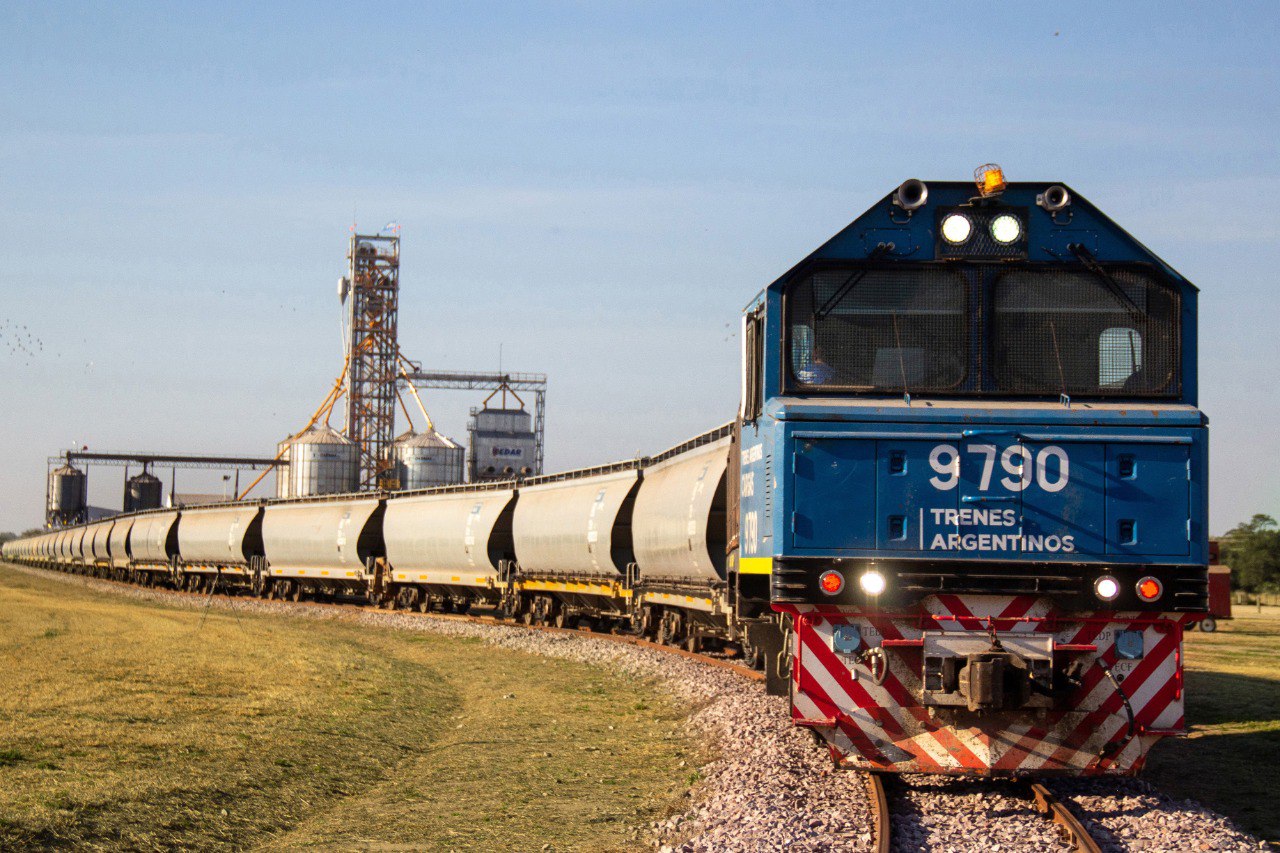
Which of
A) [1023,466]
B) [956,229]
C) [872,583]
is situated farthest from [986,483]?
[956,229]

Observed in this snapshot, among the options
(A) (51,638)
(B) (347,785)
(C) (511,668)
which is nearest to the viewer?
(B) (347,785)

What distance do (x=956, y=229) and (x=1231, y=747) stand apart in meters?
6.92

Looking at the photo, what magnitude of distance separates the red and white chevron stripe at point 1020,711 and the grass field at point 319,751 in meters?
2.00

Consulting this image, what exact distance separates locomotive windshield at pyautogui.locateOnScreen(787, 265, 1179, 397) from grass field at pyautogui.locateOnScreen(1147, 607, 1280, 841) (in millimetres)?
3525

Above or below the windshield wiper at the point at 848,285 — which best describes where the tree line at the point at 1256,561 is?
below

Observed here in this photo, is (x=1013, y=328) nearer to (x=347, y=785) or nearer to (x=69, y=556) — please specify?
(x=347, y=785)

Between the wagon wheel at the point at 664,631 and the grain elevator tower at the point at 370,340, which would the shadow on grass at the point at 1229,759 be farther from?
the grain elevator tower at the point at 370,340

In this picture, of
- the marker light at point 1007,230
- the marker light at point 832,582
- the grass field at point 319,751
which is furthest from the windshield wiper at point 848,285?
the grass field at point 319,751

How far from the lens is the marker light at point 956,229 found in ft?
31.8

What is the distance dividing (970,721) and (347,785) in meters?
5.68

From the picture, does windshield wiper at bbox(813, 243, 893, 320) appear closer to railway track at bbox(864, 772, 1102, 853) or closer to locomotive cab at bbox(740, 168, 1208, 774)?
locomotive cab at bbox(740, 168, 1208, 774)

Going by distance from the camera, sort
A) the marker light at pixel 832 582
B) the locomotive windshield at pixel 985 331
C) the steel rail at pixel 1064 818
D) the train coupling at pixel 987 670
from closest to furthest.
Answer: the steel rail at pixel 1064 818 → the train coupling at pixel 987 670 → the marker light at pixel 832 582 → the locomotive windshield at pixel 985 331

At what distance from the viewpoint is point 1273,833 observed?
9602 mm

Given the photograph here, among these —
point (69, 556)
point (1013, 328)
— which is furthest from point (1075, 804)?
point (69, 556)
